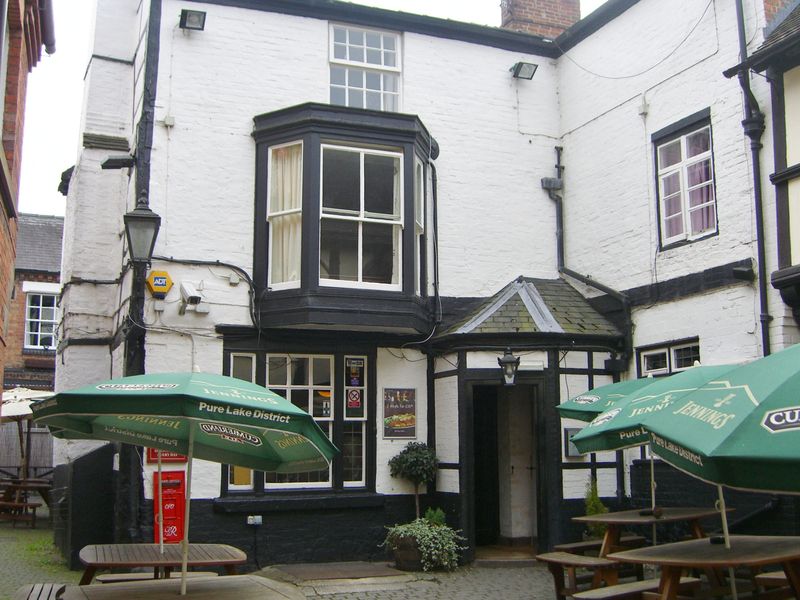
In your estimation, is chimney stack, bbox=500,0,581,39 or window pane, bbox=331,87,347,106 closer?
window pane, bbox=331,87,347,106

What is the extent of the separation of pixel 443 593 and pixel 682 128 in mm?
6792

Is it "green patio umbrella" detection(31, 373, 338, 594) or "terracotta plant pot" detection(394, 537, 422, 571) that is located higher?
"green patio umbrella" detection(31, 373, 338, 594)

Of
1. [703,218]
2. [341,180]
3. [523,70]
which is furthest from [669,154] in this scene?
[341,180]

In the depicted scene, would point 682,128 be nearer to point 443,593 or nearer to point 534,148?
point 534,148

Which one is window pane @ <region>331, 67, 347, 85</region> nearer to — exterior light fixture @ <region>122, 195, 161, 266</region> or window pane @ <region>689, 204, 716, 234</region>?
exterior light fixture @ <region>122, 195, 161, 266</region>

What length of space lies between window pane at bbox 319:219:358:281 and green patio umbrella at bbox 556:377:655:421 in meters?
3.75

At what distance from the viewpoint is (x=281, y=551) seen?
38.2 ft

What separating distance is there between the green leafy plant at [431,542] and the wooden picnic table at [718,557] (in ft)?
16.2

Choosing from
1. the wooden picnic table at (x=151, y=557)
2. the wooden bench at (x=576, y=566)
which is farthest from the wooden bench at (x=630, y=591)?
the wooden picnic table at (x=151, y=557)

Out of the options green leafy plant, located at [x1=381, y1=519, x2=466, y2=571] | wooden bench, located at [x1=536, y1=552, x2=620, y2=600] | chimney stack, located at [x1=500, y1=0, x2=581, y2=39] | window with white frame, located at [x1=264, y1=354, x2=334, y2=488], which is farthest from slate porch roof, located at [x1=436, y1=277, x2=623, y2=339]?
chimney stack, located at [x1=500, y1=0, x2=581, y2=39]

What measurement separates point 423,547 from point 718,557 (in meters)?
5.94

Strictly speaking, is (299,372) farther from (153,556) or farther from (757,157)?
(757,157)

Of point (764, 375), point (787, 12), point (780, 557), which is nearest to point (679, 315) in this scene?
point (787, 12)

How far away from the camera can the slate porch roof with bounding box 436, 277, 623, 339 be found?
12195 mm
